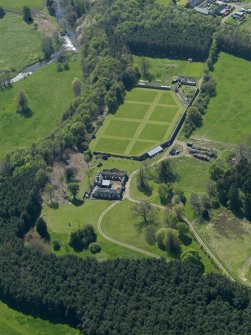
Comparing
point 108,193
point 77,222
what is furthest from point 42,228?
point 108,193

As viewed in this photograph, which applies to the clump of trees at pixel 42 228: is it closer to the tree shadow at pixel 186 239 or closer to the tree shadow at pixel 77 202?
the tree shadow at pixel 77 202

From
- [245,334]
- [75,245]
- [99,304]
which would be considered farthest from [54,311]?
[245,334]

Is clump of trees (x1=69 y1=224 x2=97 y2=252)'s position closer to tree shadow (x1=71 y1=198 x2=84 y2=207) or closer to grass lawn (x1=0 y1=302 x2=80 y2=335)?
tree shadow (x1=71 y1=198 x2=84 y2=207)

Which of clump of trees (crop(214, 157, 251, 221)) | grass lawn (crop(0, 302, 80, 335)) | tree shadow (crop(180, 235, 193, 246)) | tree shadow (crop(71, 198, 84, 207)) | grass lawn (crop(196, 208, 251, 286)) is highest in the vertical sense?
clump of trees (crop(214, 157, 251, 221))

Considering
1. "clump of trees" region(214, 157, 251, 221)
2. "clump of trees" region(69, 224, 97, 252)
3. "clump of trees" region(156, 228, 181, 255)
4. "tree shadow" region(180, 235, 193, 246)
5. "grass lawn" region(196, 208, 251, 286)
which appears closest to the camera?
"grass lawn" region(196, 208, 251, 286)

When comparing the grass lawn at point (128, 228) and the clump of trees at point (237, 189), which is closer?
the grass lawn at point (128, 228)

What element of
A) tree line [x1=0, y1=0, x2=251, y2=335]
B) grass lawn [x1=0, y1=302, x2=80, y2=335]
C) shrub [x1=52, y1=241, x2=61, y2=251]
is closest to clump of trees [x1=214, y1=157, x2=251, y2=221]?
tree line [x1=0, y1=0, x2=251, y2=335]

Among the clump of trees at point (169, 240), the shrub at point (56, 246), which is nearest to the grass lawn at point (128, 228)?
the clump of trees at point (169, 240)
